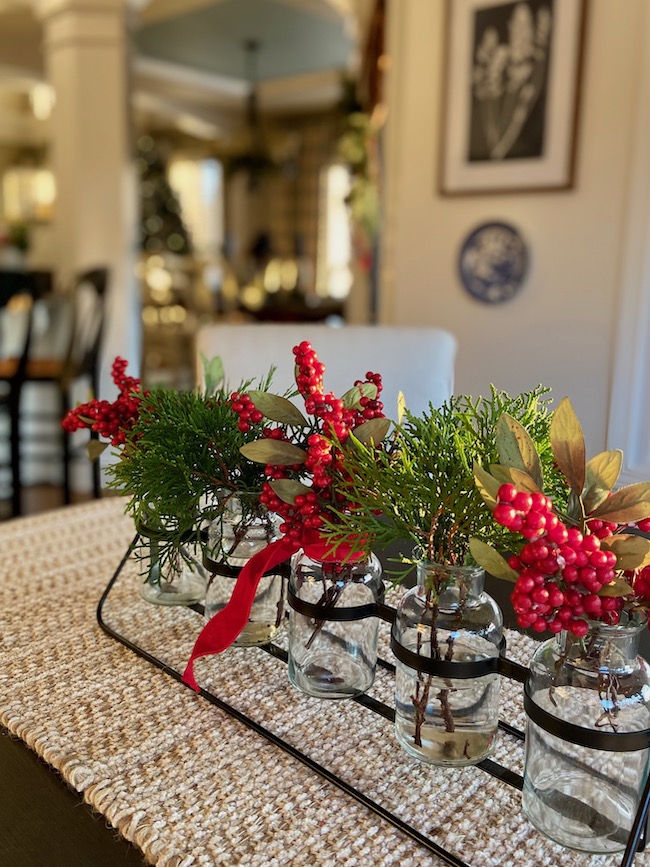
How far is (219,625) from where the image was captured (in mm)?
611

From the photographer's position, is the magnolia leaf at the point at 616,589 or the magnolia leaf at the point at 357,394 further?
the magnolia leaf at the point at 357,394

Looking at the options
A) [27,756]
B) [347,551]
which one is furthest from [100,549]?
[347,551]

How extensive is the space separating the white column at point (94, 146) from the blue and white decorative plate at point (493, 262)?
2.00 meters

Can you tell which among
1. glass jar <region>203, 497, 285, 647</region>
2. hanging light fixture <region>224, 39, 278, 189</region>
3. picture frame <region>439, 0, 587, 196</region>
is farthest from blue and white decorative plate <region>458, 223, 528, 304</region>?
hanging light fixture <region>224, 39, 278, 189</region>

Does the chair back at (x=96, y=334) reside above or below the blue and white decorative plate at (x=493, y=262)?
below

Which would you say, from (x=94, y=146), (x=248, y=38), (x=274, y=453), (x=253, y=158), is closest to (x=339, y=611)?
(x=274, y=453)

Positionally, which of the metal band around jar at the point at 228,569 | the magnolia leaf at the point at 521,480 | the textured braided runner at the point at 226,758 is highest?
the magnolia leaf at the point at 521,480

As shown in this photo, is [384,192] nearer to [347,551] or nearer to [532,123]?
[532,123]

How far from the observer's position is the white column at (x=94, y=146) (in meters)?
3.94

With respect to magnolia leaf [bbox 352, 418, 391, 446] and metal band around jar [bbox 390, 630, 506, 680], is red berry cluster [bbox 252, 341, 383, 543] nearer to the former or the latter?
magnolia leaf [bbox 352, 418, 391, 446]

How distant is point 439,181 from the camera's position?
2.60 metres

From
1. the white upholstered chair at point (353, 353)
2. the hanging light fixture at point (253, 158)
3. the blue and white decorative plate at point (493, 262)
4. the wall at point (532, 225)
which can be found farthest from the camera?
the hanging light fixture at point (253, 158)

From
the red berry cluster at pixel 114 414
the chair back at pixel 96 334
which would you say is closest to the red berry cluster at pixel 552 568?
the red berry cluster at pixel 114 414

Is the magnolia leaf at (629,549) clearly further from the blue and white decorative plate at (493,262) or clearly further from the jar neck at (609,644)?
the blue and white decorative plate at (493,262)
